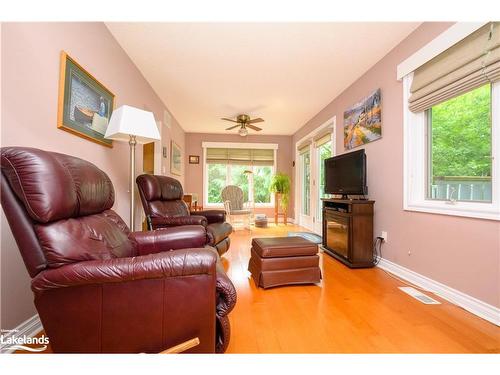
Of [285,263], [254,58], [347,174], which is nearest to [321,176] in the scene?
[347,174]

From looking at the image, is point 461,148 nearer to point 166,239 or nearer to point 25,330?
point 166,239

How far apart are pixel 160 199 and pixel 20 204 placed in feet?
6.18

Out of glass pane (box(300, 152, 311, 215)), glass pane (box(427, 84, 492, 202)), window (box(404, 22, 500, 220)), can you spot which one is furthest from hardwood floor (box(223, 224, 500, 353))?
glass pane (box(300, 152, 311, 215))

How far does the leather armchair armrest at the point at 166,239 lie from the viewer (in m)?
1.57

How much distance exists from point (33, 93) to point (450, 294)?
3.19 metres

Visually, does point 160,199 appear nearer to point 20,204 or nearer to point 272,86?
point 20,204

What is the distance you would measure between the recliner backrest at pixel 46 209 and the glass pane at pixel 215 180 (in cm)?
509

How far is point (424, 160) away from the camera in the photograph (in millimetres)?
2236

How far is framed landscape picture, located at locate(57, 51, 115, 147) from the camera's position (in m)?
1.59

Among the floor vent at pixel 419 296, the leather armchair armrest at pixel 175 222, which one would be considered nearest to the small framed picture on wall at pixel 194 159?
the leather armchair armrest at pixel 175 222

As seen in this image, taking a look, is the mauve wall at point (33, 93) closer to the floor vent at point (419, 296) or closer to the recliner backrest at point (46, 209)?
the recliner backrest at point (46, 209)

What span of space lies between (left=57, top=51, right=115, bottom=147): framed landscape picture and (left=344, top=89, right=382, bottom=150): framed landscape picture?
284 cm
